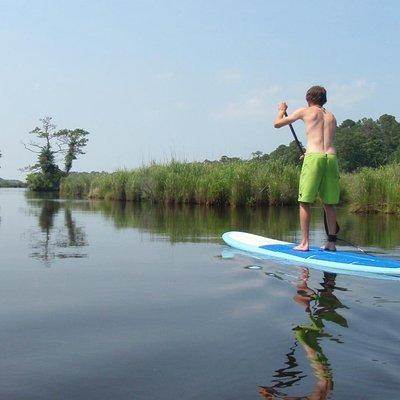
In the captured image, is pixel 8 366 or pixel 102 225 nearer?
pixel 8 366

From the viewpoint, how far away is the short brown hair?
5934 mm

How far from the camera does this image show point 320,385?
2.13 metres

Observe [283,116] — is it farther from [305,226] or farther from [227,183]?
[227,183]

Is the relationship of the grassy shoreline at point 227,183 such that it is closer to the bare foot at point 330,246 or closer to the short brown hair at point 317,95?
the short brown hair at point 317,95

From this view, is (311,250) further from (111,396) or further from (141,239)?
(111,396)

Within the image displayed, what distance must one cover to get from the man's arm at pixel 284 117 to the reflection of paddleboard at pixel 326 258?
1.43 meters

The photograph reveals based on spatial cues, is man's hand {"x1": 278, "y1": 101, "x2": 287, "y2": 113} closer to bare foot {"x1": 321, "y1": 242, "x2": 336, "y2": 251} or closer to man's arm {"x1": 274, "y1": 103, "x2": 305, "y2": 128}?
man's arm {"x1": 274, "y1": 103, "x2": 305, "y2": 128}

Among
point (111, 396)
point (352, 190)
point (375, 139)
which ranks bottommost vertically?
point (111, 396)

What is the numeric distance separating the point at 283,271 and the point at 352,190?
12.3 meters

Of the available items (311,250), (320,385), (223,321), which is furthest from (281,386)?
(311,250)

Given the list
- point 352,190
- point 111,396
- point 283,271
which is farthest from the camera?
point 352,190

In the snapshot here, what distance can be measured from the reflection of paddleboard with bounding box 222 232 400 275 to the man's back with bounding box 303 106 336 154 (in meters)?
1.13

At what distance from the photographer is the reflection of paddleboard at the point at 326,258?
15.6ft

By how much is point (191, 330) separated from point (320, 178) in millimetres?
3318
